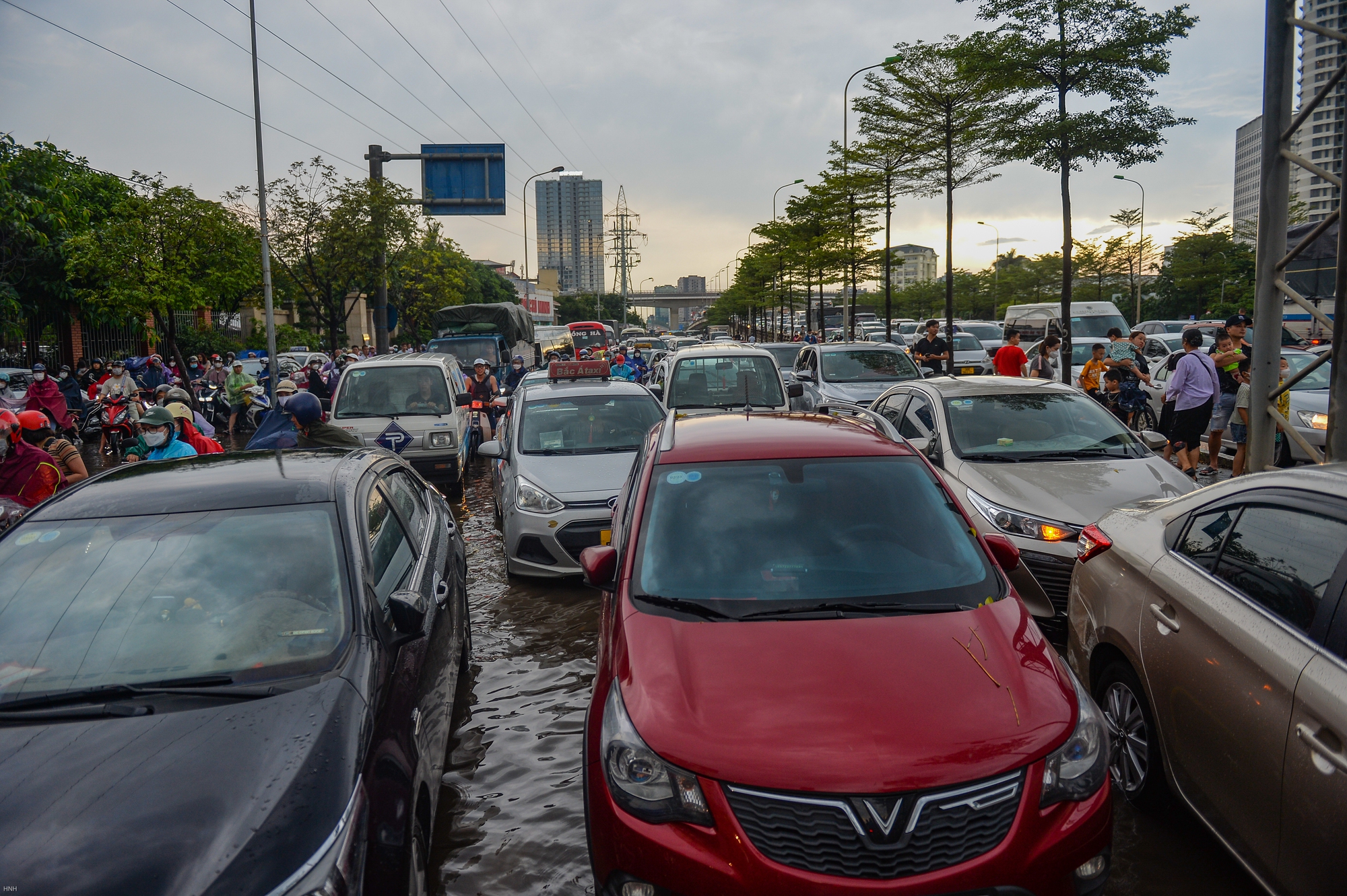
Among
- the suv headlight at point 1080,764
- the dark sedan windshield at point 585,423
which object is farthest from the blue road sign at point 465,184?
the suv headlight at point 1080,764

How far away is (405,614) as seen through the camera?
3191 mm

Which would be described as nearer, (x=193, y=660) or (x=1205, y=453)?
(x=193, y=660)

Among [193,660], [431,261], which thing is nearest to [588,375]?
[193,660]

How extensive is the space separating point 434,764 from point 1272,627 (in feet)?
9.64

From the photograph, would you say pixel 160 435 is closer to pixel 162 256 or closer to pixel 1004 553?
pixel 1004 553

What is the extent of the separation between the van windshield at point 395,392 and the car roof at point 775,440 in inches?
309

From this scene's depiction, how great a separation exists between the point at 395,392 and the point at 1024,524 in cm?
847

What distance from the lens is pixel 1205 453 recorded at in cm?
1354

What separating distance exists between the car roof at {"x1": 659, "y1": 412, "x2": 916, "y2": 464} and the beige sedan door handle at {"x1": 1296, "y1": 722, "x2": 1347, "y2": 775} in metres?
1.79

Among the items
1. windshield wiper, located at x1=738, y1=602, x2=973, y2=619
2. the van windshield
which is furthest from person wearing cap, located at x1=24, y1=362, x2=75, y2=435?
windshield wiper, located at x1=738, y1=602, x2=973, y2=619

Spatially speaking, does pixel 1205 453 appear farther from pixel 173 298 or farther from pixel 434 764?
pixel 173 298

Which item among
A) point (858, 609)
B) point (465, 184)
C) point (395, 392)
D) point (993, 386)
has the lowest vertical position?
point (858, 609)

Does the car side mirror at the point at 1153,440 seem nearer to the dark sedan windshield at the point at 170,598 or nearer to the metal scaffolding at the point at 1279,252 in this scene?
the metal scaffolding at the point at 1279,252

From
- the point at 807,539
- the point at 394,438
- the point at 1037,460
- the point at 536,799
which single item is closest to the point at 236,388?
the point at 394,438
